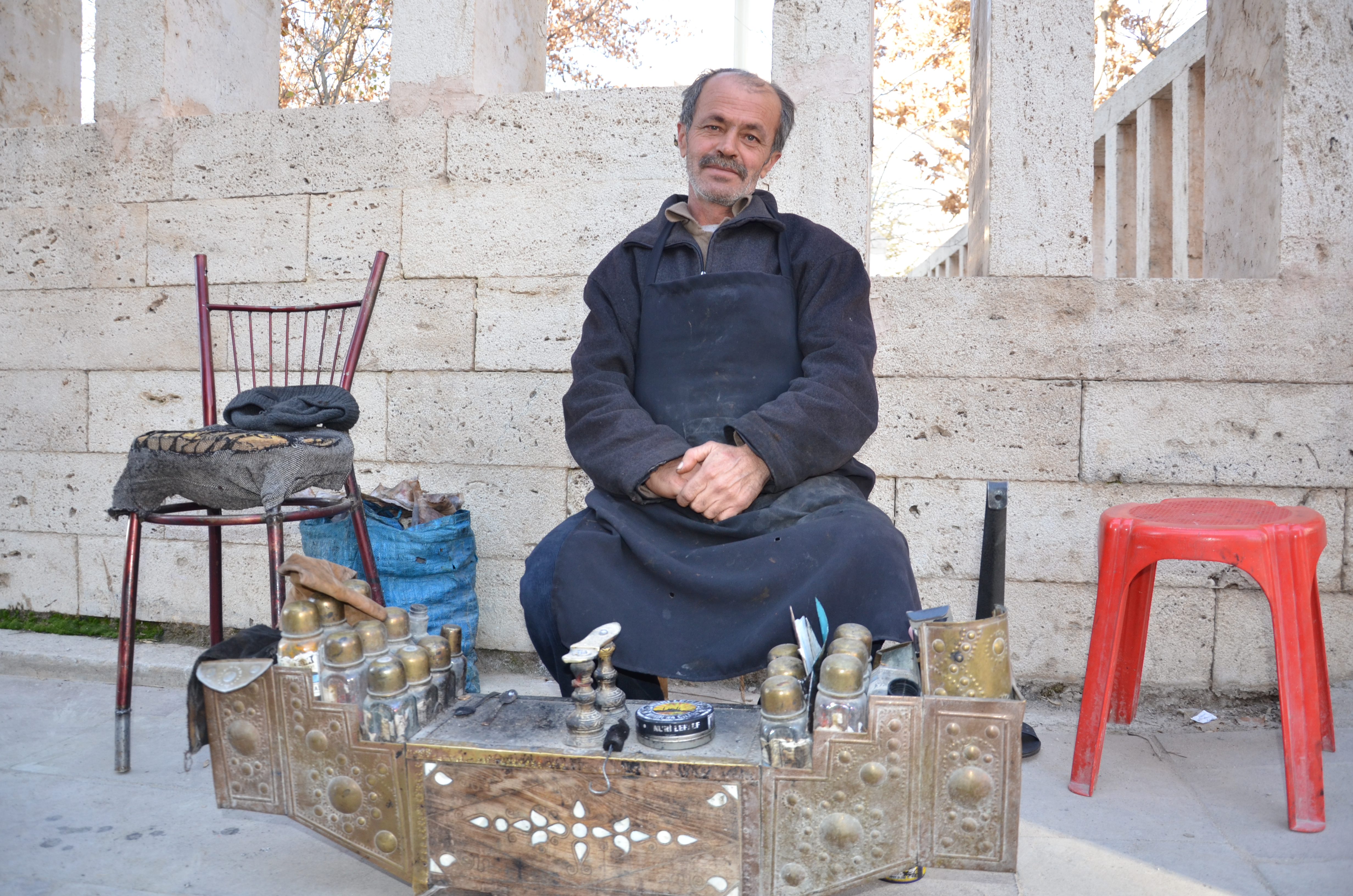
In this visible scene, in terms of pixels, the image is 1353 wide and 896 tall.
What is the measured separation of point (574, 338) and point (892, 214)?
12.3m

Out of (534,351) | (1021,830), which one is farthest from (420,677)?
(534,351)

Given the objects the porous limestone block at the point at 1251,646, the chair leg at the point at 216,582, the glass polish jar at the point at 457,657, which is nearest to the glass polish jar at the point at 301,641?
the glass polish jar at the point at 457,657

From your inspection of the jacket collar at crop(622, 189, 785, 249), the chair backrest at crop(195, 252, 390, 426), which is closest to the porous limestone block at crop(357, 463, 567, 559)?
the chair backrest at crop(195, 252, 390, 426)

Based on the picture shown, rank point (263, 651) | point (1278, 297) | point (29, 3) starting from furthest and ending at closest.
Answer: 1. point (29, 3)
2. point (1278, 297)
3. point (263, 651)

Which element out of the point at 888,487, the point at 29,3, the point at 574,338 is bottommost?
the point at 888,487

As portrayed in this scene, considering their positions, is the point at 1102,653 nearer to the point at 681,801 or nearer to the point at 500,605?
the point at 681,801

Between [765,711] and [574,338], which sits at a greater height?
[574,338]

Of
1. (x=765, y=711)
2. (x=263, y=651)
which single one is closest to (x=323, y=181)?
(x=263, y=651)

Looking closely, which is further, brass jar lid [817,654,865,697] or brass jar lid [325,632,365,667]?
brass jar lid [325,632,365,667]

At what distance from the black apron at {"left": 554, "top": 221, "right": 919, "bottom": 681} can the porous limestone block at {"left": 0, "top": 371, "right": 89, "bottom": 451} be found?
2650mm

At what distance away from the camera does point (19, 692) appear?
3.07m

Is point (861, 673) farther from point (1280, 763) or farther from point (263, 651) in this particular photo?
point (1280, 763)

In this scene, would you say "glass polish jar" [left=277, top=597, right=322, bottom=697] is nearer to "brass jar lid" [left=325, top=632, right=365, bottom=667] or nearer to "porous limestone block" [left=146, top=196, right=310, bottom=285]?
"brass jar lid" [left=325, top=632, right=365, bottom=667]

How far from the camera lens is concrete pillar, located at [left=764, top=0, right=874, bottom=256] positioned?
2.96 metres
